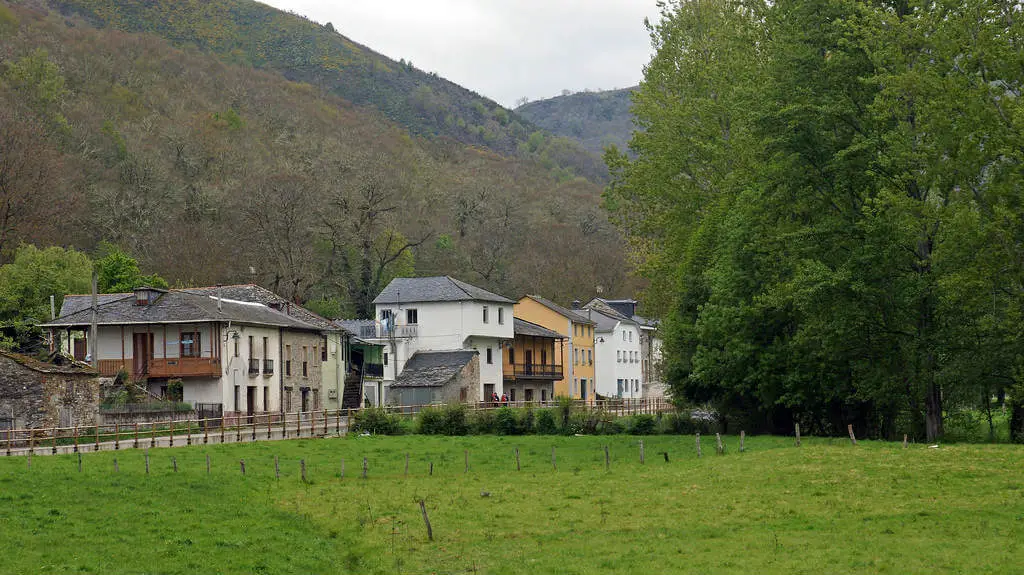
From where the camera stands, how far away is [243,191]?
94062mm

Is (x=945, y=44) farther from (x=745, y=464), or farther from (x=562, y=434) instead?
(x=562, y=434)

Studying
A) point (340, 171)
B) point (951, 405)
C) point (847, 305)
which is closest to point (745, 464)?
point (847, 305)

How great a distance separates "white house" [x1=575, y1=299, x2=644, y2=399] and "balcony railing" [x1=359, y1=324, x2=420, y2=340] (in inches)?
904

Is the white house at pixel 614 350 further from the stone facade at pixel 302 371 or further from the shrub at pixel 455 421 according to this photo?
the shrub at pixel 455 421

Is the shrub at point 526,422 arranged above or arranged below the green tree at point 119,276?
below

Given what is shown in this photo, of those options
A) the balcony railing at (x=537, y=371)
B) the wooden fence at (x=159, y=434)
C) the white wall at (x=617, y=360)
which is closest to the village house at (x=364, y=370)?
the balcony railing at (x=537, y=371)

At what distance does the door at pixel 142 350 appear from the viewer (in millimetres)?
57728

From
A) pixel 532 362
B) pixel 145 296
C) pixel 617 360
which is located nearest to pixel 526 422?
pixel 145 296

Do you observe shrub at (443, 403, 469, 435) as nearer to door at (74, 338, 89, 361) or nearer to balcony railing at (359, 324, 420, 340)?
door at (74, 338, 89, 361)

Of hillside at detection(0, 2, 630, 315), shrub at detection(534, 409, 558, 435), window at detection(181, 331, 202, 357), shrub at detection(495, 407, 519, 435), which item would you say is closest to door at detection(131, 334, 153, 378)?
window at detection(181, 331, 202, 357)

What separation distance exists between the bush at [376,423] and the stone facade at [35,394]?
11689 mm

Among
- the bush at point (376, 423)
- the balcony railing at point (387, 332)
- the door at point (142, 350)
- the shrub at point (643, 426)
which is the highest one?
the balcony railing at point (387, 332)

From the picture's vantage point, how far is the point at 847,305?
3775 centimetres

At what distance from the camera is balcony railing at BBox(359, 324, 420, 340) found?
7650 cm
